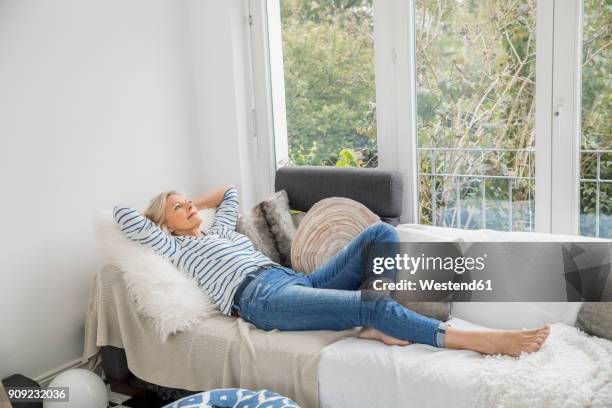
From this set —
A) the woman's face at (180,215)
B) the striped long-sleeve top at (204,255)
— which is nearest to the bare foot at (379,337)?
the striped long-sleeve top at (204,255)

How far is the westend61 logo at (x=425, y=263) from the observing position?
2395 millimetres

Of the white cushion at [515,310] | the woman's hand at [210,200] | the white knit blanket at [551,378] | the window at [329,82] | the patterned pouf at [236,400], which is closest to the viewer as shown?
the white knit blanket at [551,378]

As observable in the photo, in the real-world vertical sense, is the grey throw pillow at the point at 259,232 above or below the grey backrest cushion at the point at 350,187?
below

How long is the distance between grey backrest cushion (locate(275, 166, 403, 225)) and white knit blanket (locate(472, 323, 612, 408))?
1065 mm

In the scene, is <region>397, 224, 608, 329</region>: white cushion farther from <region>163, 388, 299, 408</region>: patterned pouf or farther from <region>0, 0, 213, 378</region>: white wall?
<region>0, 0, 213, 378</region>: white wall

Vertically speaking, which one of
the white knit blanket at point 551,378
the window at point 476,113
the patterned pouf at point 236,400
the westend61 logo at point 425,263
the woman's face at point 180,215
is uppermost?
the window at point 476,113

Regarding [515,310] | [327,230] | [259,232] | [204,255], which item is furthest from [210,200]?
[515,310]

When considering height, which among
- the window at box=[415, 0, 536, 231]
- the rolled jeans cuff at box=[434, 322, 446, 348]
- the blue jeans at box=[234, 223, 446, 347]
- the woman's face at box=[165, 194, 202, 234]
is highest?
the window at box=[415, 0, 536, 231]

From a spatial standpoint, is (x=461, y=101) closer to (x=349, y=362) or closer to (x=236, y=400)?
(x=349, y=362)

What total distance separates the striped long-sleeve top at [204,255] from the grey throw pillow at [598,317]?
125 centimetres

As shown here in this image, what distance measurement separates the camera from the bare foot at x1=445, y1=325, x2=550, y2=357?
1.97 metres

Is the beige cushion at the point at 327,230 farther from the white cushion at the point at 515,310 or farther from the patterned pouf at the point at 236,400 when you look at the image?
the patterned pouf at the point at 236,400

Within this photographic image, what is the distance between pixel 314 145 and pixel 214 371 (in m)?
1.55

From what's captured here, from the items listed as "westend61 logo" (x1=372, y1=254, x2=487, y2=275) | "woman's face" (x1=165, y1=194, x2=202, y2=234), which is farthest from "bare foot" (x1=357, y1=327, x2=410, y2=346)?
"woman's face" (x1=165, y1=194, x2=202, y2=234)
